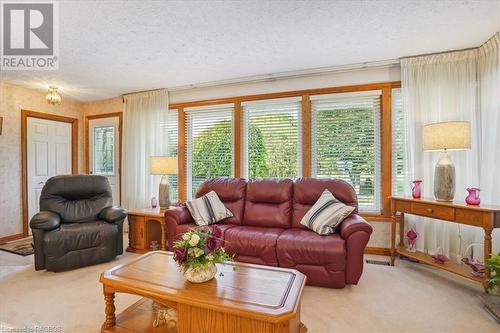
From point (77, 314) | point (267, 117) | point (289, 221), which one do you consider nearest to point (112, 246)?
point (77, 314)

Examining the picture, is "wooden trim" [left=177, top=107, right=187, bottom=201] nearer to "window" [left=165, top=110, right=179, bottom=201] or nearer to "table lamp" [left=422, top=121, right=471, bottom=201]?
"window" [left=165, top=110, right=179, bottom=201]

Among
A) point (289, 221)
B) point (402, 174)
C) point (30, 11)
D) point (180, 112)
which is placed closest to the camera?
point (30, 11)

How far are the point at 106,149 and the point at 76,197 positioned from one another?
183cm

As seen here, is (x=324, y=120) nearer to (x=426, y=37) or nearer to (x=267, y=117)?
(x=267, y=117)

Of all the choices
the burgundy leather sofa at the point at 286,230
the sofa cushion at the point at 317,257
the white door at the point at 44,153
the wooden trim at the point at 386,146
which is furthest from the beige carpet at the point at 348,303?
the white door at the point at 44,153

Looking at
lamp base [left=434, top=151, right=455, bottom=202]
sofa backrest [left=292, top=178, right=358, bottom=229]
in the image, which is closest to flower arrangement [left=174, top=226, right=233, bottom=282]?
sofa backrest [left=292, top=178, right=358, bottom=229]

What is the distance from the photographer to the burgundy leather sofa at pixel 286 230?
2.35 m

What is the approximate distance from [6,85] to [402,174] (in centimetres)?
584

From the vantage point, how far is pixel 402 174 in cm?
328

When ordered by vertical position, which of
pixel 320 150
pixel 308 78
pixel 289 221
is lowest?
pixel 289 221

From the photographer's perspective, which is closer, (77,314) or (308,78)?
(77,314)

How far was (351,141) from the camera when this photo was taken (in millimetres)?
3449

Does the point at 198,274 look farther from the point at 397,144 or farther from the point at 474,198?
the point at 397,144

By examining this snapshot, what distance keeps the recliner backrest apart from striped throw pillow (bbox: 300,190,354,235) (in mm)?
2613
